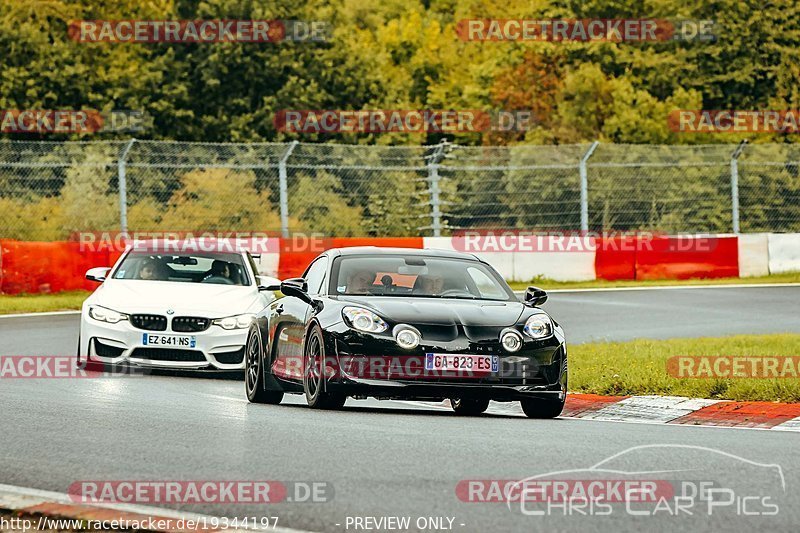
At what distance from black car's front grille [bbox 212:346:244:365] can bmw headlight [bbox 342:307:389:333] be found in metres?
3.96

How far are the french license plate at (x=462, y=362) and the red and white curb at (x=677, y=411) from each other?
1214 millimetres

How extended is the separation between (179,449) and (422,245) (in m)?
19.6

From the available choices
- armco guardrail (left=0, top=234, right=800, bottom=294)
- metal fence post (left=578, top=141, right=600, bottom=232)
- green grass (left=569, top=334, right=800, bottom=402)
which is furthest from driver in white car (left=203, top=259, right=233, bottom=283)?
metal fence post (left=578, top=141, right=600, bottom=232)

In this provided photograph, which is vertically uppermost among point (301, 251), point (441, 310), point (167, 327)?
point (301, 251)

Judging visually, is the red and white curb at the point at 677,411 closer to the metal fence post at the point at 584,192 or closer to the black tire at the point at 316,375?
the black tire at the point at 316,375

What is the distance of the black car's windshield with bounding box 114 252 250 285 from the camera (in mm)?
16203

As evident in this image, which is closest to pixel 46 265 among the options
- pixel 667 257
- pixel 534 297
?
pixel 667 257

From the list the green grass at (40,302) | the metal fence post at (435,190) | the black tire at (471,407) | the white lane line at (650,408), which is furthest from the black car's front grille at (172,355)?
the metal fence post at (435,190)

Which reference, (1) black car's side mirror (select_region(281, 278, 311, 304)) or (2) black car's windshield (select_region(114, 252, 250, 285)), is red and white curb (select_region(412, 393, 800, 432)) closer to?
(1) black car's side mirror (select_region(281, 278, 311, 304))

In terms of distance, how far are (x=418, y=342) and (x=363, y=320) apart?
0.44 meters

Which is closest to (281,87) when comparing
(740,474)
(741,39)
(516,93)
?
(516,93)

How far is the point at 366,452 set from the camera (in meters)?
8.80

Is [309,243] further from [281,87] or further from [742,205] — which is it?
[281,87]

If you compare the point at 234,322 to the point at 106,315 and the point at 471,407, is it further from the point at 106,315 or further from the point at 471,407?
the point at 471,407
